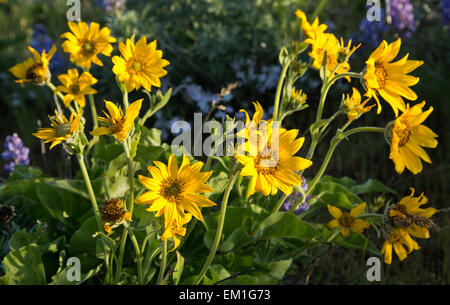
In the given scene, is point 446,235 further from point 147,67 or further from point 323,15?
point 323,15

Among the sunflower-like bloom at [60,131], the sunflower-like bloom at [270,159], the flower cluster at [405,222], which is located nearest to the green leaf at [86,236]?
the sunflower-like bloom at [60,131]

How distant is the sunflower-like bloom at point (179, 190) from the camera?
1050 millimetres

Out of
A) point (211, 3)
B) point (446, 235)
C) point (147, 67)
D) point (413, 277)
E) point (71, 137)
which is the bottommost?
point (413, 277)

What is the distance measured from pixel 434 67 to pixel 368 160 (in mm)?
967

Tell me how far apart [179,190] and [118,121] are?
0.20 meters

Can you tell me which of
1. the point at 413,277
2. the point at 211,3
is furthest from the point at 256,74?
the point at 413,277

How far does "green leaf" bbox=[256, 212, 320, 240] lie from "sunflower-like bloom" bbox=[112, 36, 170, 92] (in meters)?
0.52

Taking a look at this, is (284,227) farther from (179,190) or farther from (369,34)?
(369,34)

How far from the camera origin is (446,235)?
200 cm

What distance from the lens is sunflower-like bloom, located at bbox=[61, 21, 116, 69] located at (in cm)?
137

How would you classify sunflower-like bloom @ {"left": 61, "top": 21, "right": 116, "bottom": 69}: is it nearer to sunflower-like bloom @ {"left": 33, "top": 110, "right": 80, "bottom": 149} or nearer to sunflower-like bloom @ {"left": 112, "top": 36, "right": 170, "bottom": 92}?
sunflower-like bloom @ {"left": 112, "top": 36, "right": 170, "bottom": 92}

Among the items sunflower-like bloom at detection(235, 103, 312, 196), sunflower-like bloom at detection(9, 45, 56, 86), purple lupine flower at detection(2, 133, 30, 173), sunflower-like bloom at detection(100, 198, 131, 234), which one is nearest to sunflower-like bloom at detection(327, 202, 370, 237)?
sunflower-like bloom at detection(235, 103, 312, 196)

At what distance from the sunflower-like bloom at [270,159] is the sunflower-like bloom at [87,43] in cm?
54
